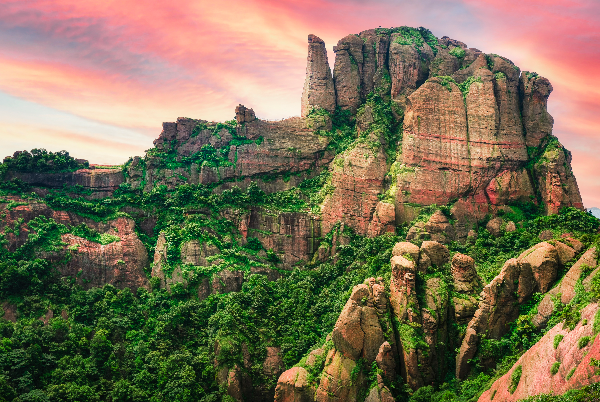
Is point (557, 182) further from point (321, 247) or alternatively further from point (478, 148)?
point (321, 247)

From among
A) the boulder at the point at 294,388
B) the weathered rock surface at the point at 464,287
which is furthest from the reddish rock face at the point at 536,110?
the boulder at the point at 294,388

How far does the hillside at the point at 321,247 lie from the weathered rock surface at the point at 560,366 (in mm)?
338

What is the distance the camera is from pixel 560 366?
24.2 m

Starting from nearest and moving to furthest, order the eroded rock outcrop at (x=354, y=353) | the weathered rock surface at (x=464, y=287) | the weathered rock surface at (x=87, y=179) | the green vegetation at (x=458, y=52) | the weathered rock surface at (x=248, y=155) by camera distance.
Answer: the eroded rock outcrop at (x=354, y=353) → the weathered rock surface at (x=464, y=287) → the weathered rock surface at (x=87, y=179) → the green vegetation at (x=458, y=52) → the weathered rock surface at (x=248, y=155)

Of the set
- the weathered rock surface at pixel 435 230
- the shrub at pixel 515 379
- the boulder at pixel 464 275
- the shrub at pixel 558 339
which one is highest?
the weathered rock surface at pixel 435 230

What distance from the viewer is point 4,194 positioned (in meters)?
56.6

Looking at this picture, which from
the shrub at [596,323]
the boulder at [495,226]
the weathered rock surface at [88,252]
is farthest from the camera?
the weathered rock surface at [88,252]

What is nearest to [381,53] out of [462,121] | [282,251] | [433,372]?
[462,121]

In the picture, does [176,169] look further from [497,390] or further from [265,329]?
[497,390]

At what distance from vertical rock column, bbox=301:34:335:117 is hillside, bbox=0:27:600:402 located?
0.70 feet

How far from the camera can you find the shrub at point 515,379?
27.0 metres

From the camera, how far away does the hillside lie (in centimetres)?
3719

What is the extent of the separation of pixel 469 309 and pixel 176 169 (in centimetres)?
3526

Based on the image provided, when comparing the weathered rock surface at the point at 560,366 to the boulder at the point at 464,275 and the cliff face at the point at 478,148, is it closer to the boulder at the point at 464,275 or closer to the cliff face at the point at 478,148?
the boulder at the point at 464,275
